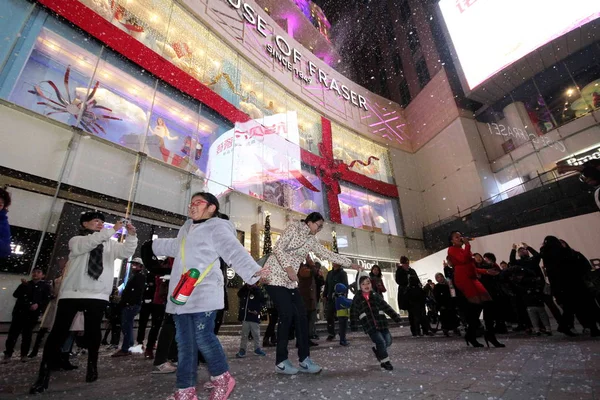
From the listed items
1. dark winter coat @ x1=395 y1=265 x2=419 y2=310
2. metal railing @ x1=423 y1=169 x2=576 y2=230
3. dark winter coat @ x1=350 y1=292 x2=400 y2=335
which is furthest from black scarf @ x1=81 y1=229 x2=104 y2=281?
metal railing @ x1=423 y1=169 x2=576 y2=230

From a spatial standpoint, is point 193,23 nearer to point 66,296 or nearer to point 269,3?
point 269,3

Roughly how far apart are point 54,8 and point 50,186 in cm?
631

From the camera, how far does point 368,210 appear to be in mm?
21109

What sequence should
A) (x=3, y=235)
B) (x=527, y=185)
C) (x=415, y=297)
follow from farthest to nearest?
1. (x=527, y=185)
2. (x=415, y=297)
3. (x=3, y=235)

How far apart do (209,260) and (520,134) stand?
884 inches

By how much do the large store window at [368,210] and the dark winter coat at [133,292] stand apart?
48.8ft

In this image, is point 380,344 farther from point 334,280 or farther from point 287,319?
point 334,280

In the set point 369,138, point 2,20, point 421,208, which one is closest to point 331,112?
point 369,138

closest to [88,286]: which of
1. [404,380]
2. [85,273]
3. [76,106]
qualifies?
[85,273]

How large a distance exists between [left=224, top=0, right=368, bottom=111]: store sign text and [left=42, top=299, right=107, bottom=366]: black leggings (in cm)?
1855

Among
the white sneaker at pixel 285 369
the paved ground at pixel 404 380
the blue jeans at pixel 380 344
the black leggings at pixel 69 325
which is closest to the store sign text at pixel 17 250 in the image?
the paved ground at pixel 404 380

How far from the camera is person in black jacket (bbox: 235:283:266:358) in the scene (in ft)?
15.7

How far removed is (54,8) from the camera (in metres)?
9.62

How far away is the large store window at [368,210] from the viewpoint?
1982 cm
